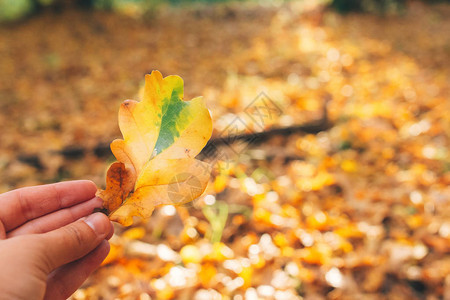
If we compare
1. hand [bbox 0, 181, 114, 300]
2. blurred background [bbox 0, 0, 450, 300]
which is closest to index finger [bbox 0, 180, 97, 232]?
hand [bbox 0, 181, 114, 300]

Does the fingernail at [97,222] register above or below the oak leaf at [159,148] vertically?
below

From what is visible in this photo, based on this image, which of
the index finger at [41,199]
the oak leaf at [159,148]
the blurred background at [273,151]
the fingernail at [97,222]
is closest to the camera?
the oak leaf at [159,148]

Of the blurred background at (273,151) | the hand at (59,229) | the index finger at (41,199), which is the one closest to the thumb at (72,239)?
the hand at (59,229)

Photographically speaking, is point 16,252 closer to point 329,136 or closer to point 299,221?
point 299,221

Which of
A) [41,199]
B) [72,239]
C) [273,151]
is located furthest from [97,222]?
[273,151]

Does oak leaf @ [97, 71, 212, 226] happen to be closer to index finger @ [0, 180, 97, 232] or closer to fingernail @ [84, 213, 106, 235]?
fingernail @ [84, 213, 106, 235]

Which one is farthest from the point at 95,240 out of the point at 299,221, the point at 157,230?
the point at 299,221

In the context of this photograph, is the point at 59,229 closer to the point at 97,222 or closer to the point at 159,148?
the point at 97,222

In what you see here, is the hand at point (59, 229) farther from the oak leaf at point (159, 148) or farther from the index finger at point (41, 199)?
the oak leaf at point (159, 148)
